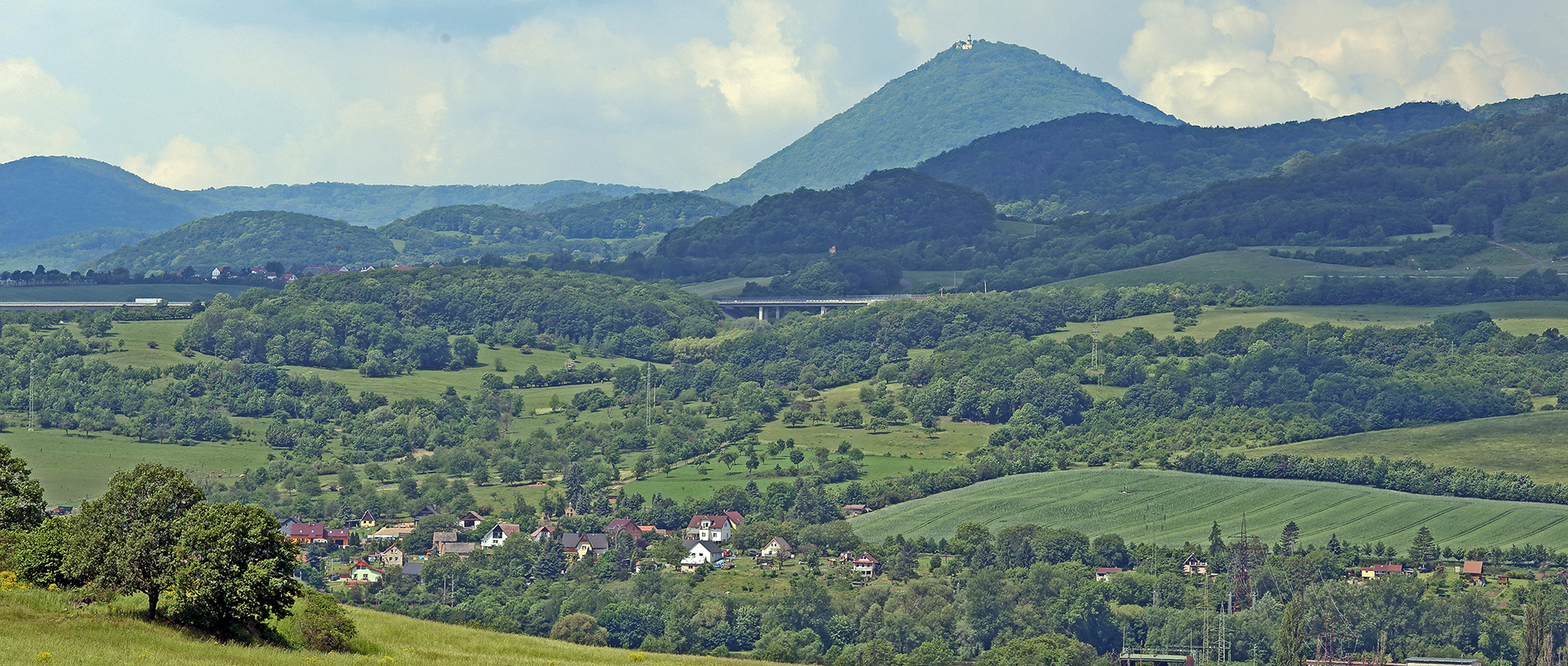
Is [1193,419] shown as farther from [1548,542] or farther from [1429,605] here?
Answer: [1429,605]

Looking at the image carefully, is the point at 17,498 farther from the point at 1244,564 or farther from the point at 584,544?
the point at 1244,564

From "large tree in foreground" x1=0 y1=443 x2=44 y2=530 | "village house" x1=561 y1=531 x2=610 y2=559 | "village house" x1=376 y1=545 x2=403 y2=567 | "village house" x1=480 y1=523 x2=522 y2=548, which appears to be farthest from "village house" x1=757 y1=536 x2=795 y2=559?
"large tree in foreground" x1=0 y1=443 x2=44 y2=530

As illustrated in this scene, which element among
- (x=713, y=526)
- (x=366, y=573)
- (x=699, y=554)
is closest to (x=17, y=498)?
(x=366, y=573)

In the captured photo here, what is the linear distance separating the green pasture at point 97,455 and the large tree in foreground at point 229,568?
10364cm

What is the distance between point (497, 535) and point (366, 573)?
14824 millimetres

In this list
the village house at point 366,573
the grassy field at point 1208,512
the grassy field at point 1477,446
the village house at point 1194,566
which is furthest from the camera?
the grassy field at point 1477,446

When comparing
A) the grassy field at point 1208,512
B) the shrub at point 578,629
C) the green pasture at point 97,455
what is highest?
the green pasture at point 97,455

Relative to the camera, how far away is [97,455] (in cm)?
15800

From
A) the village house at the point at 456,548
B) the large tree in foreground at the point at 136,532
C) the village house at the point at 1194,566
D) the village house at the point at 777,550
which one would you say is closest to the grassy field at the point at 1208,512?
the village house at the point at 1194,566

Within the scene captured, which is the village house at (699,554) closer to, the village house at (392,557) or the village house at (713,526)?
the village house at (713,526)

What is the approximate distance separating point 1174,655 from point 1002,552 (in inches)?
920

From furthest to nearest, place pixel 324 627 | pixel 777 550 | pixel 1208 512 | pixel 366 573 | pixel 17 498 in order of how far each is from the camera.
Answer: pixel 1208 512
pixel 777 550
pixel 366 573
pixel 17 498
pixel 324 627

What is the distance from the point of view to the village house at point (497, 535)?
13988 cm

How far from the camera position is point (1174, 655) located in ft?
355
